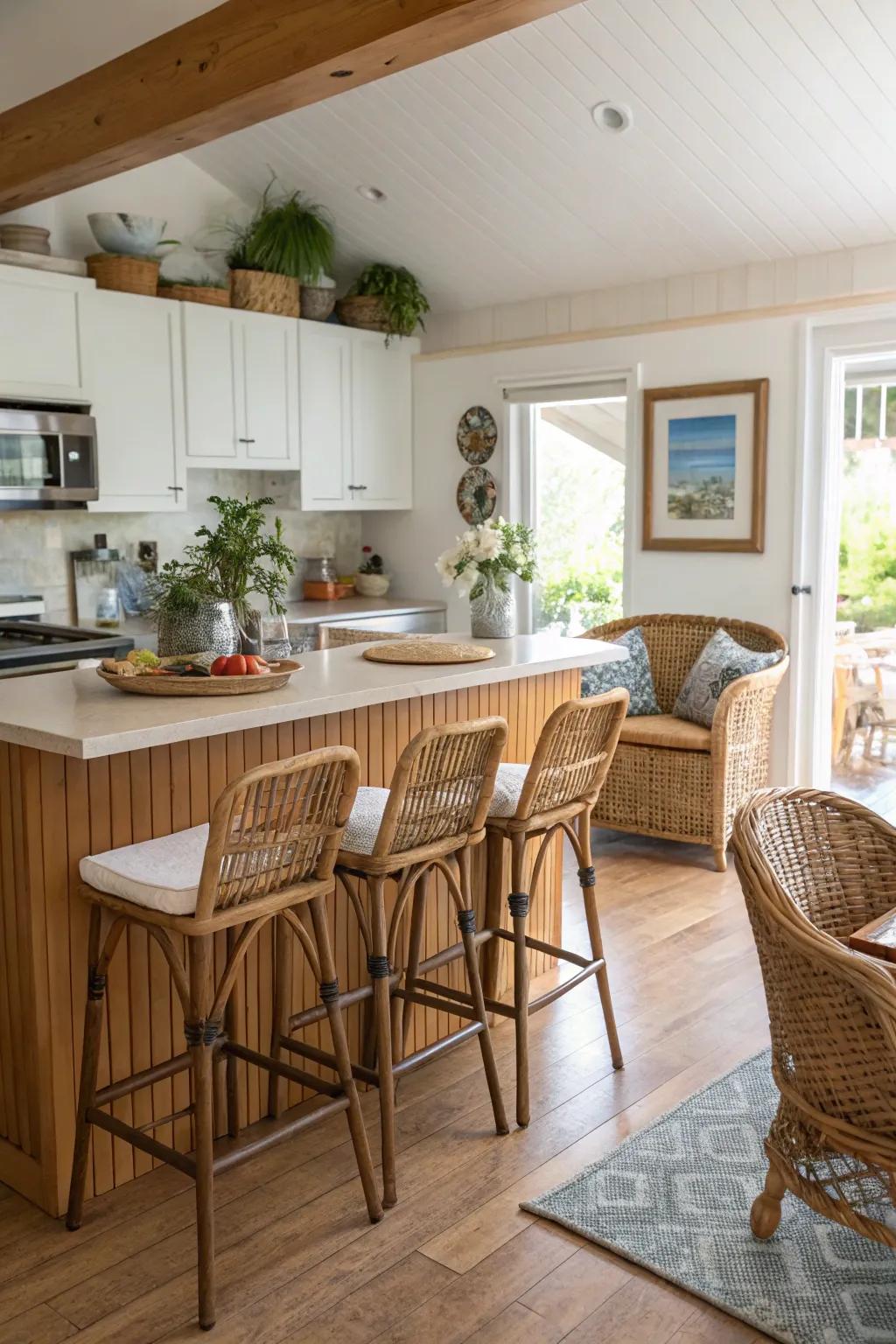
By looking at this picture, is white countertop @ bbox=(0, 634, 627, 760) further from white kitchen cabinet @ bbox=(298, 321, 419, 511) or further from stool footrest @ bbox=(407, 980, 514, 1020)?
white kitchen cabinet @ bbox=(298, 321, 419, 511)

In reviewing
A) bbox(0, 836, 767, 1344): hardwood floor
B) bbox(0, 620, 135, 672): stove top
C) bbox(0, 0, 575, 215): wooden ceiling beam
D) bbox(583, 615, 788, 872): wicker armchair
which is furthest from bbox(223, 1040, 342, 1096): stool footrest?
bbox(583, 615, 788, 872): wicker armchair

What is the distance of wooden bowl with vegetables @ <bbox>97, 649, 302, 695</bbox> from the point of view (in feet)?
8.34

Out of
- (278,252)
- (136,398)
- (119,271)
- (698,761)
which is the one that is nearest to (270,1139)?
(698,761)

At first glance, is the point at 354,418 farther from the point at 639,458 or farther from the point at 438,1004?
the point at 438,1004

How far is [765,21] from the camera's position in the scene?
148 inches

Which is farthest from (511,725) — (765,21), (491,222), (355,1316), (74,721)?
(491,222)

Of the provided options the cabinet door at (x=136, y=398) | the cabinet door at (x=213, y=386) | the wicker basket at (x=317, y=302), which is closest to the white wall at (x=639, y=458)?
the wicker basket at (x=317, y=302)

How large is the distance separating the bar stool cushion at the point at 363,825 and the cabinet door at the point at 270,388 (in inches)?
124

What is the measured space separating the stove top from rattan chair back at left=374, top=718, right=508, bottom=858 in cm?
217

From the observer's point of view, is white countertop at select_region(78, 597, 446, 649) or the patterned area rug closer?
the patterned area rug

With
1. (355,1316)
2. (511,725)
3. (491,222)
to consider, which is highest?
(491,222)

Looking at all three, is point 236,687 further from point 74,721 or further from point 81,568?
point 81,568

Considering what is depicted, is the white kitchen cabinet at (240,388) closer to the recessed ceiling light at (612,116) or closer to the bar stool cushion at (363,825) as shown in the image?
the recessed ceiling light at (612,116)

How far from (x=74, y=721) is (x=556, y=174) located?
3.48 m
